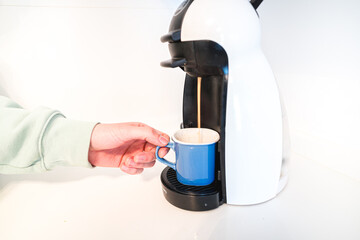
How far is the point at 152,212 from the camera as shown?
45 cm

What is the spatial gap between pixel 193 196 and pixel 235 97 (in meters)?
0.18

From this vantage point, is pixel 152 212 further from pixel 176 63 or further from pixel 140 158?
pixel 176 63

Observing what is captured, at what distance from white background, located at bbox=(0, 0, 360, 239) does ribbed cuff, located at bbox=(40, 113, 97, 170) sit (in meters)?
0.10

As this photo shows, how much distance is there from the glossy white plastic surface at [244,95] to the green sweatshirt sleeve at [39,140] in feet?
0.78

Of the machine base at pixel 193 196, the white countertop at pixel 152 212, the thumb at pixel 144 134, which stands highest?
the thumb at pixel 144 134

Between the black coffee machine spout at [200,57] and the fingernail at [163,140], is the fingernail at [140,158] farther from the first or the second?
the black coffee machine spout at [200,57]

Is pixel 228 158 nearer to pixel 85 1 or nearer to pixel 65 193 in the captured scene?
pixel 65 193

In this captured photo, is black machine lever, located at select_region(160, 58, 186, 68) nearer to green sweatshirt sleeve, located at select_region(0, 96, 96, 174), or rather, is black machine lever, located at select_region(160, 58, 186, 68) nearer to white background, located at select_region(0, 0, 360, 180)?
green sweatshirt sleeve, located at select_region(0, 96, 96, 174)

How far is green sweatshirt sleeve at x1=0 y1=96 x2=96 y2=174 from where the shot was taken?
41 centimetres

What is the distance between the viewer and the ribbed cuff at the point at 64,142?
423 mm

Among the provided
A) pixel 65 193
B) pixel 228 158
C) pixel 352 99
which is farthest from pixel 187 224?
pixel 352 99

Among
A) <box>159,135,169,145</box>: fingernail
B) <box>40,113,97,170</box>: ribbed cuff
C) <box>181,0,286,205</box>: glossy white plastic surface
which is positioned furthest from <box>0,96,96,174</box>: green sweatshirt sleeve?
<box>181,0,286,205</box>: glossy white plastic surface

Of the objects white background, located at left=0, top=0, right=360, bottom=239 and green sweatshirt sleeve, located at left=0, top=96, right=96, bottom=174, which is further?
white background, located at left=0, top=0, right=360, bottom=239

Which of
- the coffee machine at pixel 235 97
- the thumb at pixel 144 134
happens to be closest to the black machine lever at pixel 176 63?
the coffee machine at pixel 235 97
